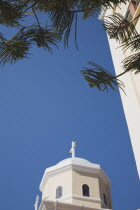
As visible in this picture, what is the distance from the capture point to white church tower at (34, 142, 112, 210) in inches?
661

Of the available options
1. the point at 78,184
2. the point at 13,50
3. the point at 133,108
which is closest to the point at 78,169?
the point at 78,184

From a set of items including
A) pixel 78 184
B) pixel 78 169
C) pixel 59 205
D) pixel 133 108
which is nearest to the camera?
pixel 133 108

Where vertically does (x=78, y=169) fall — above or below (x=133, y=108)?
above

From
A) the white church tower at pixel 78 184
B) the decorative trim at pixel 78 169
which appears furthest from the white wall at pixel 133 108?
the decorative trim at pixel 78 169

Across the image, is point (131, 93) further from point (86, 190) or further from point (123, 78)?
point (86, 190)

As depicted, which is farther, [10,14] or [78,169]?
[78,169]

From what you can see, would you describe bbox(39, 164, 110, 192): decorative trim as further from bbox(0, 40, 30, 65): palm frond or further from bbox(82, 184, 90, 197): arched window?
bbox(0, 40, 30, 65): palm frond

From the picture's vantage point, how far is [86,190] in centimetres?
1734

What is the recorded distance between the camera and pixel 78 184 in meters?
17.3

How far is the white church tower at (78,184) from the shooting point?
16.8m

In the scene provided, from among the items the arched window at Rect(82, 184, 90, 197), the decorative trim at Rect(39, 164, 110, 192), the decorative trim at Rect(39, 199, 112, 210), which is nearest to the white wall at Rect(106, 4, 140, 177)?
the decorative trim at Rect(39, 199, 112, 210)

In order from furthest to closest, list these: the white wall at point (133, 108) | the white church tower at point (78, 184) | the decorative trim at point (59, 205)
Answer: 1. the white church tower at point (78, 184)
2. the decorative trim at point (59, 205)
3. the white wall at point (133, 108)

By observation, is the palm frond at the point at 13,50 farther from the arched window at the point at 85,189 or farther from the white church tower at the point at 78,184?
the arched window at the point at 85,189

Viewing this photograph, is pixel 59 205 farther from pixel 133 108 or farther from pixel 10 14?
pixel 10 14
